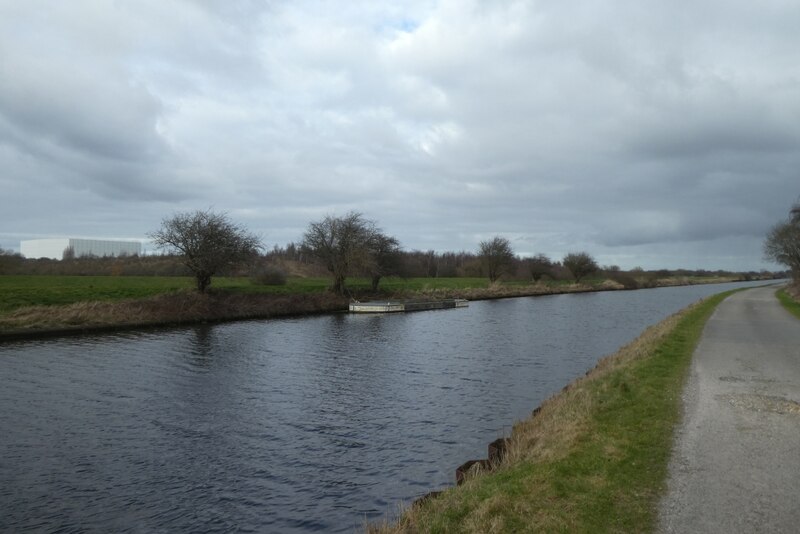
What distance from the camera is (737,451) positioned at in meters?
7.27

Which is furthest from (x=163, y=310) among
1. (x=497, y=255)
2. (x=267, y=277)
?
(x=497, y=255)

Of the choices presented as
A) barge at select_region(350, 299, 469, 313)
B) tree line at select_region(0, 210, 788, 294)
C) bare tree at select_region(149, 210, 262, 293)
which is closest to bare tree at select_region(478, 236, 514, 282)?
tree line at select_region(0, 210, 788, 294)

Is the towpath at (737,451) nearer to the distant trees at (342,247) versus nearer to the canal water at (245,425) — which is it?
the canal water at (245,425)

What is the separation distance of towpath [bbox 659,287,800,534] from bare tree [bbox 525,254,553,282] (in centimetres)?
7946

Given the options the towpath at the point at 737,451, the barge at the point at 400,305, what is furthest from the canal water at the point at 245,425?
the barge at the point at 400,305

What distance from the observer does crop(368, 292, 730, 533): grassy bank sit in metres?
5.44

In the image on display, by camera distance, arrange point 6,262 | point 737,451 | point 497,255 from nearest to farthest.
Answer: point 737,451, point 6,262, point 497,255

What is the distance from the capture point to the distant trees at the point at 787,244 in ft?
165

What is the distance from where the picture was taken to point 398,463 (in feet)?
32.8

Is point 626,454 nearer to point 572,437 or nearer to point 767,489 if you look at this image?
point 572,437

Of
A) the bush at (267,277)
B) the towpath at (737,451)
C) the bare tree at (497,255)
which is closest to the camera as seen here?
the towpath at (737,451)

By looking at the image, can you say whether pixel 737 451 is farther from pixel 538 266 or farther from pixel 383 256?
pixel 538 266

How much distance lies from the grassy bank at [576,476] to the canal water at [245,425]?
1909mm

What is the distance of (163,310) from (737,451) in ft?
112
